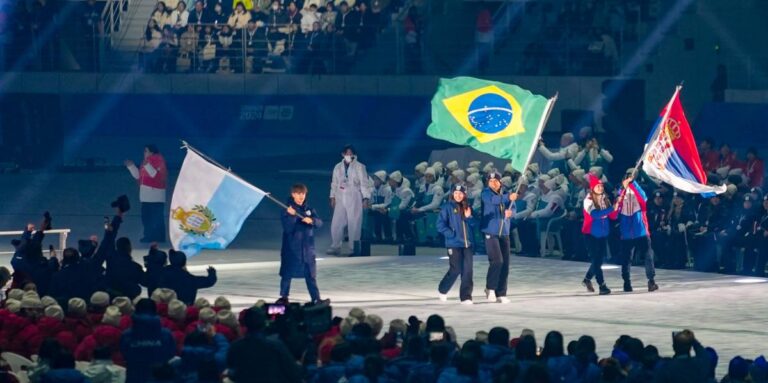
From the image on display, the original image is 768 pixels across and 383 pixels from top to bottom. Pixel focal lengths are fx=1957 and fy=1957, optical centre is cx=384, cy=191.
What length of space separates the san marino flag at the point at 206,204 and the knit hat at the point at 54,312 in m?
5.27

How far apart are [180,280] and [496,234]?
5178 mm

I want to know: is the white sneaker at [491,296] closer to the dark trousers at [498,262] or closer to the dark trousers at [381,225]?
the dark trousers at [498,262]

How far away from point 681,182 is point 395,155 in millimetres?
20049

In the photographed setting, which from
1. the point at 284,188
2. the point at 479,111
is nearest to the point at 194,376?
the point at 479,111

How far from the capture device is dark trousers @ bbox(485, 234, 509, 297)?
25812mm

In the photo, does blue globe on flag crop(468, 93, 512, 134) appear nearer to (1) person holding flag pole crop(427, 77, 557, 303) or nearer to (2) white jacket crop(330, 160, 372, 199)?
(1) person holding flag pole crop(427, 77, 557, 303)

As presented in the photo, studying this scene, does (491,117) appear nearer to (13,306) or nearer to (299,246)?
(299,246)

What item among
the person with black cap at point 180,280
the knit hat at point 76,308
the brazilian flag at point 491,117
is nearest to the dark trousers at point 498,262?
the brazilian flag at point 491,117

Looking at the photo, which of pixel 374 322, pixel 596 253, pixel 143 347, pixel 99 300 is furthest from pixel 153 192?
pixel 143 347

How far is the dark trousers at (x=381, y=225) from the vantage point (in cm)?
3503

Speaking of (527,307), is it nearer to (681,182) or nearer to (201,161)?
(681,182)

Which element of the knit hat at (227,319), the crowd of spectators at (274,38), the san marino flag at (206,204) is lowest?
the knit hat at (227,319)

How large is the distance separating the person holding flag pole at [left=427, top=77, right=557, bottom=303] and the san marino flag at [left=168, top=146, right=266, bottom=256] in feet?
9.53

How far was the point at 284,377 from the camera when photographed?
14500 millimetres
